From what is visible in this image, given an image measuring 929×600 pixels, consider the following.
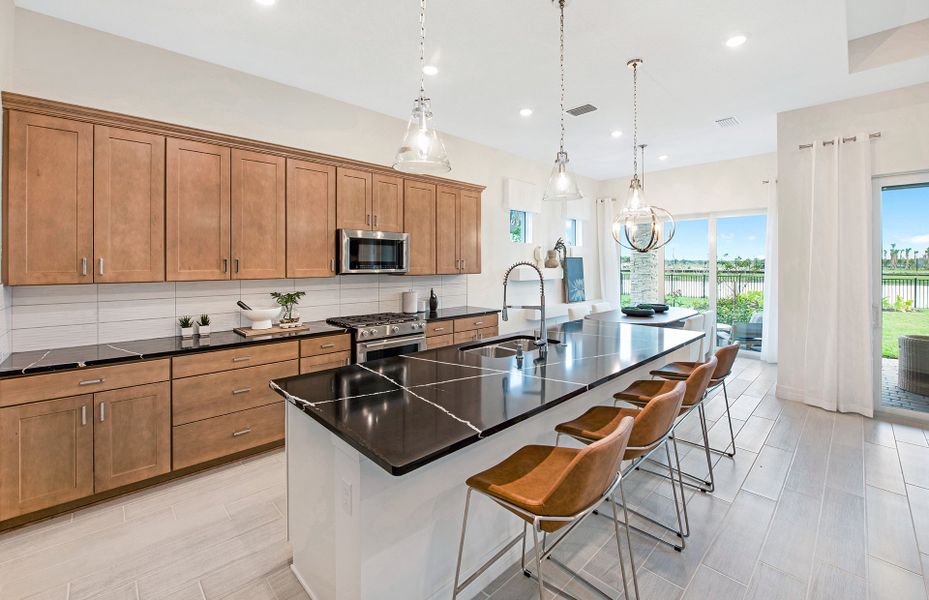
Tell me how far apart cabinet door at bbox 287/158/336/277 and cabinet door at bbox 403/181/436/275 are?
88 cm

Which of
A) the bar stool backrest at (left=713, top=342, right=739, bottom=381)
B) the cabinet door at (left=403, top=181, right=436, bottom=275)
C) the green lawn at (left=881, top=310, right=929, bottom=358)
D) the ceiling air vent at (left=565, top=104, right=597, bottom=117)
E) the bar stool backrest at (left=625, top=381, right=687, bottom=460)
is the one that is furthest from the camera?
the cabinet door at (left=403, top=181, right=436, bottom=275)

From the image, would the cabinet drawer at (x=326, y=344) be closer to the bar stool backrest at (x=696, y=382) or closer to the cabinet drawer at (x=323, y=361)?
the cabinet drawer at (x=323, y=361)

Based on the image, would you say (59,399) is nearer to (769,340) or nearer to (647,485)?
(647,485)

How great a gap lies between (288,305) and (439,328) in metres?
1.52

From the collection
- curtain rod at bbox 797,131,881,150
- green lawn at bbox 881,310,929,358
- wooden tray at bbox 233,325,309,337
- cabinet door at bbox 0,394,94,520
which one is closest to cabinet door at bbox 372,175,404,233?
wooden tray at bbox 233,325,309,337

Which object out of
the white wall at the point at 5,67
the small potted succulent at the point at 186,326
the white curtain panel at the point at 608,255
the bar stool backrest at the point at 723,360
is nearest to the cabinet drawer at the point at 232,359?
the small potted succulent at the point at 186,326

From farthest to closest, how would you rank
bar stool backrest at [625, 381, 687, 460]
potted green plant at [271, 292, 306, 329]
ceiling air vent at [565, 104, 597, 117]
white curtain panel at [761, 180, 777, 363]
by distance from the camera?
white curtain panel at [761, 180, 777, 363] < ceiling air vent at [565, 104, 597, 117] < potted green plant at [271, 292, 306, 329] < bar stool backrest at [625, 381, 687, 460]

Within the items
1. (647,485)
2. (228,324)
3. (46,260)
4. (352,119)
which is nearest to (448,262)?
(352,119)

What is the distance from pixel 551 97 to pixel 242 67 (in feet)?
9.09

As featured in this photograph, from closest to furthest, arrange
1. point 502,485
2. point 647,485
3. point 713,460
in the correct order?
point 502,485 → point 647,485 → point 713,460

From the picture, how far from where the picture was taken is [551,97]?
4102 millimetres

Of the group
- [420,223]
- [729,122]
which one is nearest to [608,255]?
[729,122]

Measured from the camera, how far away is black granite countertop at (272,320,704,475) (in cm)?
136

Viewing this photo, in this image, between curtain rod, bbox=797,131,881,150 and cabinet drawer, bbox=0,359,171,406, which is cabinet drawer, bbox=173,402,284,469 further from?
curtain rod, bbox=797,131,881,150
